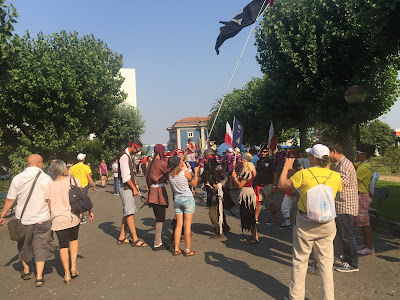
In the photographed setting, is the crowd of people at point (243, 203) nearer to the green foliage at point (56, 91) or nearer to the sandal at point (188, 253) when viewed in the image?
the sandal at point (188, 253)

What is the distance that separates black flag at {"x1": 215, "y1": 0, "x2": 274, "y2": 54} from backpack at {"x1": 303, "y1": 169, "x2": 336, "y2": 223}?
8.63m

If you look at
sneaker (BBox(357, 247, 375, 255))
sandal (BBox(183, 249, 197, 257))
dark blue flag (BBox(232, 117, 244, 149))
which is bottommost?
sandal (BBox(183, 249, 197, 257))

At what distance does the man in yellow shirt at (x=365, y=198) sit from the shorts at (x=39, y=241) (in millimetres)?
4723

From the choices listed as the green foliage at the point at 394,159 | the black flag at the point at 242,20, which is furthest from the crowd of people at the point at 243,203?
the green foliage at the point at 394,159

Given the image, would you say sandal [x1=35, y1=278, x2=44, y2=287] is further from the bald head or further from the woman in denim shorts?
the woman in denim shorts

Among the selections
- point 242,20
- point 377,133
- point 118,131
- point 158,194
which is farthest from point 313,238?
point 377,133

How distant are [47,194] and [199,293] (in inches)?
101

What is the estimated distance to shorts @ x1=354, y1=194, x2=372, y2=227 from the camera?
5462 millimetres

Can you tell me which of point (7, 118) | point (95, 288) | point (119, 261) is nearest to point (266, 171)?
point (119, 261)

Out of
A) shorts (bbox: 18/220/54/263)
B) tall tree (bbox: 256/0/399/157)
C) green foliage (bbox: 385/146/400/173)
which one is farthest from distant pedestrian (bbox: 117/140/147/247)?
green foliage (bbox: 385/146/400/173)

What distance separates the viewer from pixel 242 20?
11195 millimetres

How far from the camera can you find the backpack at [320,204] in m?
3.66

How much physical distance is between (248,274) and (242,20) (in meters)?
8.72

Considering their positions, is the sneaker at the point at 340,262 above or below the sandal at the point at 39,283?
above
